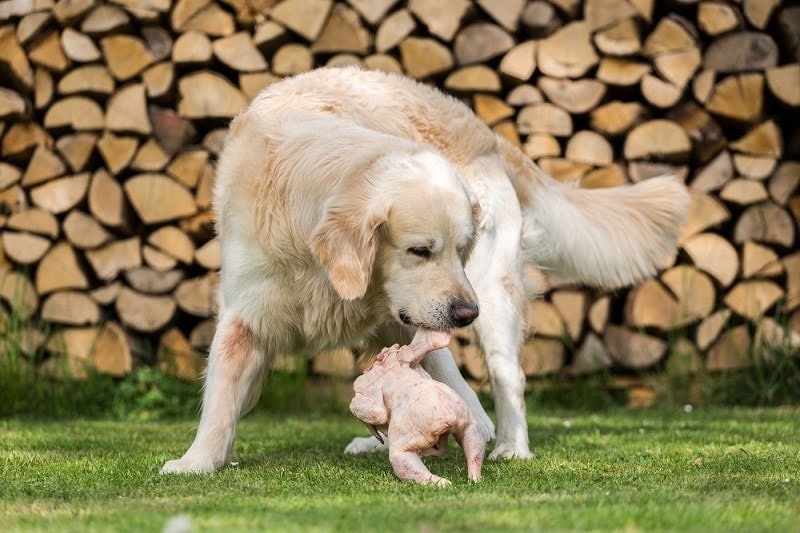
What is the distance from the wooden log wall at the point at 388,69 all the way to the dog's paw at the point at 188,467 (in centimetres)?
240

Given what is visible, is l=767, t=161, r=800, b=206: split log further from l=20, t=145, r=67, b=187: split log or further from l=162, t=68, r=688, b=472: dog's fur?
l=20, t=145, r=67, b=187: split log

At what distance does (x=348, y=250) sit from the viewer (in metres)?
2.70

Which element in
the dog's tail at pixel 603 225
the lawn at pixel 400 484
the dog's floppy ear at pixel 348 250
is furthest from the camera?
the dog's tail at pixel 603 225

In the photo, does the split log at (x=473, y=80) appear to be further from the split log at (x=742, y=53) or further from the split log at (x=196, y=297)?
the split log at (x=196, y=297)

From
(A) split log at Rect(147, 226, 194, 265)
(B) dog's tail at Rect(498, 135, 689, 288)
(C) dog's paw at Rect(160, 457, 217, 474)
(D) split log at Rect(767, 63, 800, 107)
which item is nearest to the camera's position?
(C) dog's paw at Rect(160, 457, 217, 474)

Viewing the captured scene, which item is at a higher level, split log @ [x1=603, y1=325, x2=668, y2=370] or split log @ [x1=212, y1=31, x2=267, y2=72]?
split log @ [x1=212, y1=31, x2=267, y2=72]

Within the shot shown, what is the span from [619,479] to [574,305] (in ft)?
9.11

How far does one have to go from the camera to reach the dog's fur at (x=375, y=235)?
8.95 ft

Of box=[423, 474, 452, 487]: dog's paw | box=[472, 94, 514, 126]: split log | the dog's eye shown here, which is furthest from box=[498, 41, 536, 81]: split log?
box=[423, 474, 452, 487]: dog's paw

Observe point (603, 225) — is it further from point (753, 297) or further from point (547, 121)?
point (753, 297)

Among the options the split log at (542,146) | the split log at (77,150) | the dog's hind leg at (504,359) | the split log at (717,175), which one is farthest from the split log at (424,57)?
the dog's hind leg at (504,359)

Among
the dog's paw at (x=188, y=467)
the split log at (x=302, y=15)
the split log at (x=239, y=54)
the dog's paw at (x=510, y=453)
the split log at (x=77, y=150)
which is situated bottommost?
the dog's paw at (x=510, y=453)

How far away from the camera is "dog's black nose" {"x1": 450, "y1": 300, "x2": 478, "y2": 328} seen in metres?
2.69

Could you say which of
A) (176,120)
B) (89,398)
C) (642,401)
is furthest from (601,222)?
(89,398)
